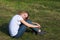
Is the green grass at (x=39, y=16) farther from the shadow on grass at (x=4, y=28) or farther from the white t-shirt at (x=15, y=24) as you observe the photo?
the white t-shirt at (x=15, y=24)

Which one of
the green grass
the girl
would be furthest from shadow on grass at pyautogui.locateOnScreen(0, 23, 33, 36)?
the girl

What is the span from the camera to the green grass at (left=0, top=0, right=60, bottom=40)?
29.6 feet

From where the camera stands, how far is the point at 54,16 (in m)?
12.6

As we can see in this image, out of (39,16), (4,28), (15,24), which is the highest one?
(15,24)

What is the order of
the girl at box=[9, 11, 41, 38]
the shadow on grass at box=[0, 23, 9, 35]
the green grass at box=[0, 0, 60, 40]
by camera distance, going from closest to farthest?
the girl at box=[9, 11, 41, 38] → the green grass at box=[0, 0, 60, 40] → the shadow on grass at box=[0, 23, 9, 35]

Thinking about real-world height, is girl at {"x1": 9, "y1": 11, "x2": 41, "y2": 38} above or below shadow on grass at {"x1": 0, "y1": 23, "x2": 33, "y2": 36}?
above

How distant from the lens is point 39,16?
41.2 ft

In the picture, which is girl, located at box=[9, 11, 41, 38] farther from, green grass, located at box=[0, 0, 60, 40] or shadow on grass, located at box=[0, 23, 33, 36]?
shadow on grass, located at box=[0, 23, 33, 36]

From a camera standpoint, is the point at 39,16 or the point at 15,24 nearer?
the point at 15,24

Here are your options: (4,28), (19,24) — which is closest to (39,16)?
(4,28)

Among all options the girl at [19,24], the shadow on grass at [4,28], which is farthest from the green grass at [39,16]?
the girl at [19,24]

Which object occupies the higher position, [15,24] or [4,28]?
[15,24]

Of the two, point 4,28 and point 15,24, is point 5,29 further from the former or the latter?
point 15,24

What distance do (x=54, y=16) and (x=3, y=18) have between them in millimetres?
2298
